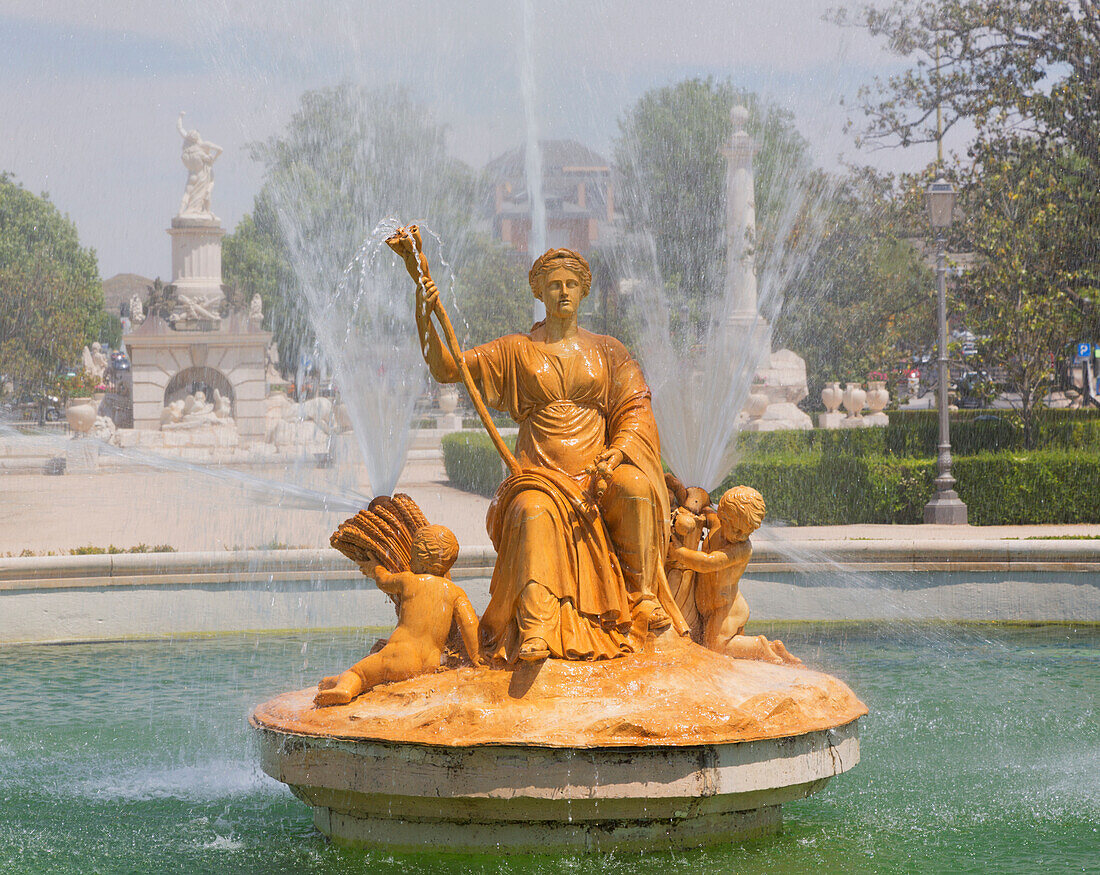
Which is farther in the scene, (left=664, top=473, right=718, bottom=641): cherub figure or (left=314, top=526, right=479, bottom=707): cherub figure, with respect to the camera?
(left=664, top=473, right=718, bottom=641): cherub figure

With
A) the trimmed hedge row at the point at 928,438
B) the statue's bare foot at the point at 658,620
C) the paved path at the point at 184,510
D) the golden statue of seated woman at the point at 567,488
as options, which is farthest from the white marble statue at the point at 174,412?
the statue's bare foot at the point at 658,620

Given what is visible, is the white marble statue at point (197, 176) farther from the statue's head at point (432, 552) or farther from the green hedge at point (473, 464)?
the statue's head at point (432, 552)

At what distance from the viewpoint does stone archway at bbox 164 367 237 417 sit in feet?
95.0

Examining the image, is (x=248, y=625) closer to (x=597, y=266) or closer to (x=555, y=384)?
(x=555, y=384)

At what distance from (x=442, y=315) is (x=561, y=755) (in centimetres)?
180

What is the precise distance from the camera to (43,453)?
23297mm

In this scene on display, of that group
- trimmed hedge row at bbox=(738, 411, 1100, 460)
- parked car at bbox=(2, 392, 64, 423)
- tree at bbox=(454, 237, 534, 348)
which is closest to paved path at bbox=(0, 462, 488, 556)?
trimmed hedge row at bbox=(738, 411, 1100, 460)

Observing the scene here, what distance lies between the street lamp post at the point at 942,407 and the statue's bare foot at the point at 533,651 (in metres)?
10.3

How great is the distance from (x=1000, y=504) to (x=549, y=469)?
34.0 ft

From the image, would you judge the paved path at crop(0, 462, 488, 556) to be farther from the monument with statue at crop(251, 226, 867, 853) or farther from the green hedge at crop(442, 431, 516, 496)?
the monument with statue at crop(251, 226, 867, 853)

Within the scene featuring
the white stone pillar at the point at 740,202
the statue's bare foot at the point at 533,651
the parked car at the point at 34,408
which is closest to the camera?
the statue's bare foot at the point at 533,651

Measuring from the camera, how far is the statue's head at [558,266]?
5.16m

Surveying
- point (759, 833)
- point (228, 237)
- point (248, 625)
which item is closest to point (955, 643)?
point (759, 833)

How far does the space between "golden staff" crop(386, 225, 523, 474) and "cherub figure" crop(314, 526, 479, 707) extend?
0.43 metres
